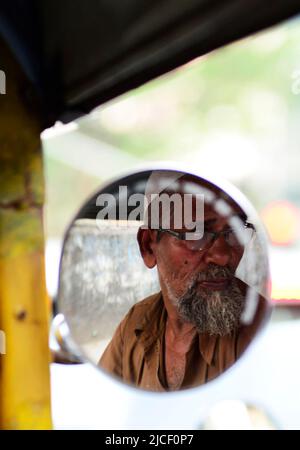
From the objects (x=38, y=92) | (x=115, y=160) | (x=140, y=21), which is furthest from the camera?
(x=115, y=160)

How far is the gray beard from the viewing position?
1180 mm

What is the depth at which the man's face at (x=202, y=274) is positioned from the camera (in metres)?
1.17

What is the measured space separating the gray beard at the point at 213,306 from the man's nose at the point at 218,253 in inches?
0.6

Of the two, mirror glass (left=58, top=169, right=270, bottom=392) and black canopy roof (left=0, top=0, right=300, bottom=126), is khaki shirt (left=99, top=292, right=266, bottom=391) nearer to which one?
mirror glass (left=58, top=169, right=270, bottom=392)

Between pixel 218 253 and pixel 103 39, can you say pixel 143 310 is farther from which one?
pixel 103 39

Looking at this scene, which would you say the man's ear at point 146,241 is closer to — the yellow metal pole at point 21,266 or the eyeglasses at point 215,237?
the eyeglasses at point 215,237

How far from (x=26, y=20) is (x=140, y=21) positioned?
304 mm

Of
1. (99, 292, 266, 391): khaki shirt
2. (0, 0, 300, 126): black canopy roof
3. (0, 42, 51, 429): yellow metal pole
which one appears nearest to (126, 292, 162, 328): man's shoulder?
(99, 292, 266, 391): khaki shirt

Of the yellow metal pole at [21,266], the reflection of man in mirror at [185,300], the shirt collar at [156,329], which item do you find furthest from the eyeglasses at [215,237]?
the yellow metal pole at [21,266]

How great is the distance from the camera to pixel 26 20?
1117mm
